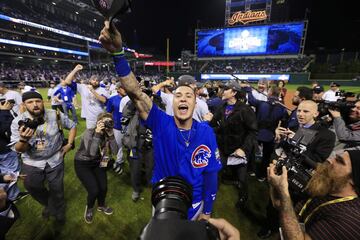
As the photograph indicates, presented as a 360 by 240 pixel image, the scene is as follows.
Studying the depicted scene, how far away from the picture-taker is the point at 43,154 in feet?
10.4

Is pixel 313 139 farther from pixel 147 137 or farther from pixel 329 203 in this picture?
pixel 147 137

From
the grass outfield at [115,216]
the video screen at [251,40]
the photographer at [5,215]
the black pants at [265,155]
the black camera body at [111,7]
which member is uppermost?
the video screen at [251,40]

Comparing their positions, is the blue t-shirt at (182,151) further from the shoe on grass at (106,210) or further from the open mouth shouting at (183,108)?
the shoe on grass at (106,210)

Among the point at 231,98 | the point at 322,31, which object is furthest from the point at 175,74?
the point at 322,31

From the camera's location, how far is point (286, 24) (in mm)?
46500

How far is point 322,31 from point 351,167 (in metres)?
74.6

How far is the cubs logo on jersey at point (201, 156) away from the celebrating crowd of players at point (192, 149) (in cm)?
1

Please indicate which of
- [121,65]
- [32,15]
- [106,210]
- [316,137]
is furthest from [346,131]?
[32,15]

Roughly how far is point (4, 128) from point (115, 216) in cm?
282

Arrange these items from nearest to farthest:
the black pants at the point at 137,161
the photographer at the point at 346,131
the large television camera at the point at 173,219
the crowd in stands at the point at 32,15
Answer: the large television camera at the point at 173,219 → the photographer at the point at 346,131 → the black pants at the point at 137,161 → the crowd in stands at the point at 32,15

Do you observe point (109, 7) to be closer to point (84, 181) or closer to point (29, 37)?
point (84, 181)

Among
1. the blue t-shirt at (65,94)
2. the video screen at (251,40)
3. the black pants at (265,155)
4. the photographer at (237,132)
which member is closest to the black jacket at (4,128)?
the photographer at (237,132)

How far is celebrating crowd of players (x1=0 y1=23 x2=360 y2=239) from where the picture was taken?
1586 millimetres

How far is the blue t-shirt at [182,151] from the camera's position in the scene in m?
2.01
